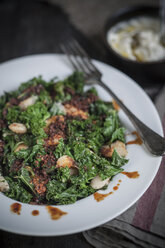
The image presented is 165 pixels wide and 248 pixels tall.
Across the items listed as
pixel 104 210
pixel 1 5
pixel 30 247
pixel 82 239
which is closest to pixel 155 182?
pixel 104 210

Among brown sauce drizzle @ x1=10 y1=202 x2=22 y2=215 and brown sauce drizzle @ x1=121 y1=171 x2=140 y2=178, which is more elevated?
brown sauce drizzle @ x1=121 y1=171 x2=140 y2=178

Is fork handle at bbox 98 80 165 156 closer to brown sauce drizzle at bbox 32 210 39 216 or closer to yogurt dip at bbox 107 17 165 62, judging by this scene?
brown sauce drizzle at bbox 32 210 39 216

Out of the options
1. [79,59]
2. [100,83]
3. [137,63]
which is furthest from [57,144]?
[137,63]

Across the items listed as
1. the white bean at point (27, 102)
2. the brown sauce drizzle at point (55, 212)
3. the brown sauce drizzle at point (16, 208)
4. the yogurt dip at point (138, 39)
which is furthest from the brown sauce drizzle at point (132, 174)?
the yogurt dip at point (138, 39)

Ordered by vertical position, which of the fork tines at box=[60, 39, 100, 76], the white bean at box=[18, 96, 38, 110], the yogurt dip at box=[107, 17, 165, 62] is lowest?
the white bean at box=[18, 96, 38, 110]

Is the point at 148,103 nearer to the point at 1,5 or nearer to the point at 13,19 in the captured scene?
the point at 13,19

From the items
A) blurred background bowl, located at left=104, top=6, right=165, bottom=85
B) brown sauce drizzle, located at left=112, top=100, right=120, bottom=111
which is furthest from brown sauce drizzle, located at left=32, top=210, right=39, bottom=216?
blurred background bowl, located at left=104, top=6, right=165, bottom=85

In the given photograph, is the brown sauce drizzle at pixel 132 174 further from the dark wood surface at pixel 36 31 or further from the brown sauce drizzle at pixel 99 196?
the dark wood surface at pixel 36 31
